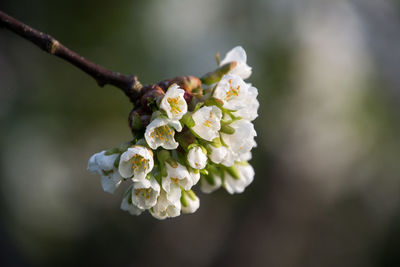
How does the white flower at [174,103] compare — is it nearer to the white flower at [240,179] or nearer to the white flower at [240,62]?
the white flower at [240,62]

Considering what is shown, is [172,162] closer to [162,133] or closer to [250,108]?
[162,133]

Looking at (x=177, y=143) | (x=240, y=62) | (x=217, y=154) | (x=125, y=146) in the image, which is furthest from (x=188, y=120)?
(x=240, y=62)

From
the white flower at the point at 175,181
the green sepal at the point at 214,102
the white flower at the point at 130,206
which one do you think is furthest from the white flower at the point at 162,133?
the white flower at the point at 130,206

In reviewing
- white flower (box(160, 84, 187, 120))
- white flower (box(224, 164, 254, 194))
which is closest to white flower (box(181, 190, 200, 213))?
white flower (box(224, 164, 254, 194))

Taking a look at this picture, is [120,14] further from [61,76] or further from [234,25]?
[234,25]

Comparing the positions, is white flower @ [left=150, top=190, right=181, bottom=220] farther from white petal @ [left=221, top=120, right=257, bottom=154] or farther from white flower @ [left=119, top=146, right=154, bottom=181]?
white petal @ [left=221, top=120, right=257, bottom=154]

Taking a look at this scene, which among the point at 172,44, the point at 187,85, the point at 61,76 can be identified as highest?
the point at 172,44

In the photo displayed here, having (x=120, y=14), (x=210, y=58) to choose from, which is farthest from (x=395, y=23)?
(x=120, y=14)
